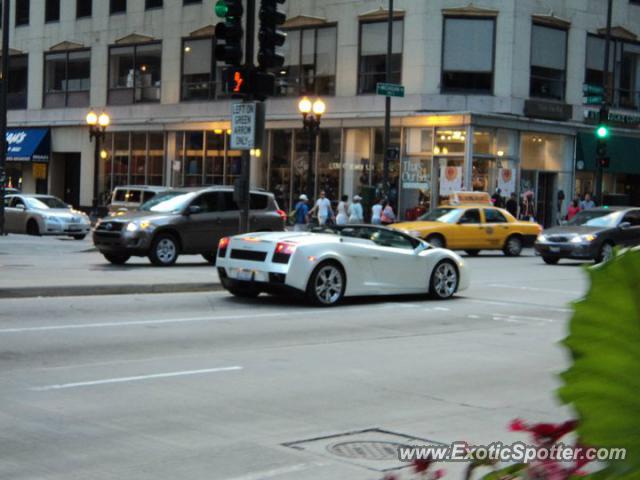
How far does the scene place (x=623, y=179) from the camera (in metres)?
44.7

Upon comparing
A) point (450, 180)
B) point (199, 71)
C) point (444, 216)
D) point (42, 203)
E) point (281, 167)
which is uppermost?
point (199, 71)

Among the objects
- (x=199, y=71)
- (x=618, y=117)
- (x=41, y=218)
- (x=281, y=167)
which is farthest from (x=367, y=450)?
(x=199, y=71)

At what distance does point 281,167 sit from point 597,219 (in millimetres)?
19068

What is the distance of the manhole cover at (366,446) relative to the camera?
6.18 m

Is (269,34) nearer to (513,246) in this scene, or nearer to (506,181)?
(513,246)

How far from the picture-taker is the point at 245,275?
49.6 feet

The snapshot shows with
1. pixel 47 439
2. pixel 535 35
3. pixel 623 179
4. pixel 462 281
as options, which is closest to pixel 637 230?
pixel 462 281

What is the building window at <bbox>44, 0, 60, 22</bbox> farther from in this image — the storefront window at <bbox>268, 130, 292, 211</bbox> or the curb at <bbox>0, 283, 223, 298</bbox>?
the curb at <bbox>0, 283, 223, 298</bbox>

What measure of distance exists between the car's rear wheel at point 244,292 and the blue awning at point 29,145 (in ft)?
127

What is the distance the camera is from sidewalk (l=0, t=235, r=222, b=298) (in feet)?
50.4

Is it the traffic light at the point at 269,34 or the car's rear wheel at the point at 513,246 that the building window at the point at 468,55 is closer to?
the car's rear wheel at the point at 513,246

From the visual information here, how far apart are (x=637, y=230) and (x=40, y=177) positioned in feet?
116

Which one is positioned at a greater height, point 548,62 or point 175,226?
point 548,62

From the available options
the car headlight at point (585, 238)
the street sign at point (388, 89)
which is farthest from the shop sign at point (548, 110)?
the car headlight at point (585, 238)
